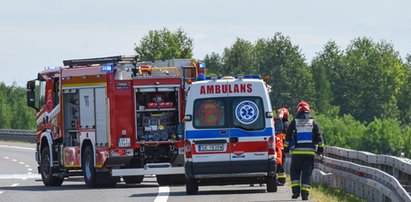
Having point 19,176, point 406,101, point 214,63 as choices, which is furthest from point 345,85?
point 19,176

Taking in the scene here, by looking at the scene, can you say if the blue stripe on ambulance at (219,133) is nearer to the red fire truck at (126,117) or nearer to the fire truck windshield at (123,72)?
the red fire truck at (126,117)

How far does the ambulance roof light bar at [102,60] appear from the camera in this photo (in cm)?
2825

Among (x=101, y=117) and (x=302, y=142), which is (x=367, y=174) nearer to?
(x=302, y=142)

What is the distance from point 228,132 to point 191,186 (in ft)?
4.11

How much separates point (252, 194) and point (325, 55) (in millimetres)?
162148

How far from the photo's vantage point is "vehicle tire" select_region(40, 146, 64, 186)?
30031 mm

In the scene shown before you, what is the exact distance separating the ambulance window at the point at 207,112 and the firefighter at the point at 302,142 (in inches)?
88.9

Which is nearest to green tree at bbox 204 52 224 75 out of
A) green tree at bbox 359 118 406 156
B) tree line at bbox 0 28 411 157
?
tree line at bbox 0 28 411 157

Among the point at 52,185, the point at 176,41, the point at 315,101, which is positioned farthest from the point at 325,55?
the point at 52,185

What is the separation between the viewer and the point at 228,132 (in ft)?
77.9

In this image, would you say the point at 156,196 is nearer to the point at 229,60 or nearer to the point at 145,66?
the point at 145,66

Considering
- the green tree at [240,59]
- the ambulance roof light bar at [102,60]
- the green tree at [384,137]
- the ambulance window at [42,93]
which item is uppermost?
the green tree at [240,59]

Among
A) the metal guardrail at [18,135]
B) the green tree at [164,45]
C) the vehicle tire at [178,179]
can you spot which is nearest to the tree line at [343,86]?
the green tree at [164,45]

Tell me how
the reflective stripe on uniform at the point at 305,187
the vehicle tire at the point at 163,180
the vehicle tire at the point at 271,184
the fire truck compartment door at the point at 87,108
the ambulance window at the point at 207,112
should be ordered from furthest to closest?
the vehicle tire at the point at 163,180 → the fire truck compartment door at the point at 87,108 → the vehicle tire at the point at 271,184 → the ambulance window at the point at 207,112 → the reflective stripe on uniform at the point at 305,187
